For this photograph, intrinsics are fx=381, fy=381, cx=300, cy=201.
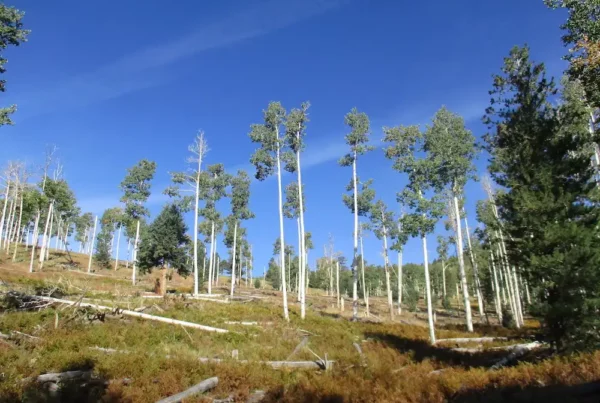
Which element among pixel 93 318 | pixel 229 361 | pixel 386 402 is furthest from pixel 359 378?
pixel 93 318

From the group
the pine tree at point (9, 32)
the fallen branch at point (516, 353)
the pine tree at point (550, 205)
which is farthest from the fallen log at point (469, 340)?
the pine tree at point (9, 32)

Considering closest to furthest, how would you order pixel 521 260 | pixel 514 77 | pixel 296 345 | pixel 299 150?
pixel 521 260 → pixel 514 77 → pixel 296 345 → pixel 299 150

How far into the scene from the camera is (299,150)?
3081cm

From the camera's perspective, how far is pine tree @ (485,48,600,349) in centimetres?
1143

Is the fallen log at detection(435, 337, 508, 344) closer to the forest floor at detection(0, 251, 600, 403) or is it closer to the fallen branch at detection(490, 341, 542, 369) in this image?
the forest floor at detection(0, 251, 600, 403)

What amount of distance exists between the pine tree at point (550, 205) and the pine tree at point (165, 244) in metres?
29.1

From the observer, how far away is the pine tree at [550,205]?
11.4 meters

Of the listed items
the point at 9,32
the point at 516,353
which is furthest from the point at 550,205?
the point at 9,32

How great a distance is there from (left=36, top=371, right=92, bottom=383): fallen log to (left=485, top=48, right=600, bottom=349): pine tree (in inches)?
533

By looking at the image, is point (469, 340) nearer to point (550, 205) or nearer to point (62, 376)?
point (550, 205)

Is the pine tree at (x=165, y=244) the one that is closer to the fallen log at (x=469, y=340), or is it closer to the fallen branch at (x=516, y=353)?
the fallen log at (x=469, y=340)

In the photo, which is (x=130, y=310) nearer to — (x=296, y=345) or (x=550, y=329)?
(x=296, y=345)

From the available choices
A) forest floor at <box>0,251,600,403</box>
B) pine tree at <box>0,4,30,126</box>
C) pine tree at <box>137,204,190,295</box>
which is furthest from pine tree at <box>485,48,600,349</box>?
pine tree at <box>137,204,190,295</box>

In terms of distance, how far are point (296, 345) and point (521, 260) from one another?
→ 1036 centimetres
